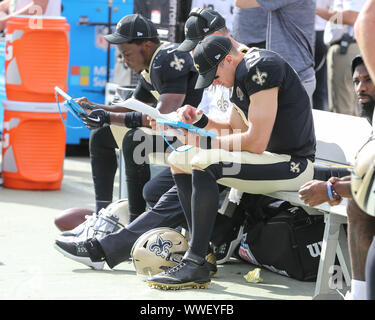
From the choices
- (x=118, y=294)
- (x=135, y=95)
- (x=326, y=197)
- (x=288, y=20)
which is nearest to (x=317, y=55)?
(x=288, y=20)

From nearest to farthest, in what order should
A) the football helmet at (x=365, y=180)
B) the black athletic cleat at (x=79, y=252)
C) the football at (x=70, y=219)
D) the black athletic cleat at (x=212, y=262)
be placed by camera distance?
the football helmet at (x=365, y=180)
the black athletic cleat at (x=212, y=262)
the black athletic cleat at (x=79, y=252)
the football at (x=70, y=219)

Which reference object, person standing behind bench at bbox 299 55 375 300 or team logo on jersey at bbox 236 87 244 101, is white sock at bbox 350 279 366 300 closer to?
person standing behind bench at bbox 299 55 375 300

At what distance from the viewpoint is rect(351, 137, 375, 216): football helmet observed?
3.10 m

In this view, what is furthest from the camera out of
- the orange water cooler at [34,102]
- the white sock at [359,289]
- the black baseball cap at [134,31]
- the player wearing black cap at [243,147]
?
the orange water cooler at [34,102]

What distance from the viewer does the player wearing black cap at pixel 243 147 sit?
14.9ft

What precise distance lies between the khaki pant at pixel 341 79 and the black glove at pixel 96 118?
324 centimetres

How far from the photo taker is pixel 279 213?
16.3ft

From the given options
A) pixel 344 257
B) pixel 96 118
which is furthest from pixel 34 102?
pixel 344 257

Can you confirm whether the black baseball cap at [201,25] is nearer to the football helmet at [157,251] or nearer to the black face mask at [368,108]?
the black face mask at [368,108]

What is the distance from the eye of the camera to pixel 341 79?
790 cm

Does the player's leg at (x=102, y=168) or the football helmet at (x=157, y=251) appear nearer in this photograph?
the football helmet at (x=157, y=251)

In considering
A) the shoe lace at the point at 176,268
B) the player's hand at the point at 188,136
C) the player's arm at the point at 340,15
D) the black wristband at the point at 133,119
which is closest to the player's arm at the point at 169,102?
the black wristband at the point at 133,119

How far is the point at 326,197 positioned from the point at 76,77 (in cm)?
615
